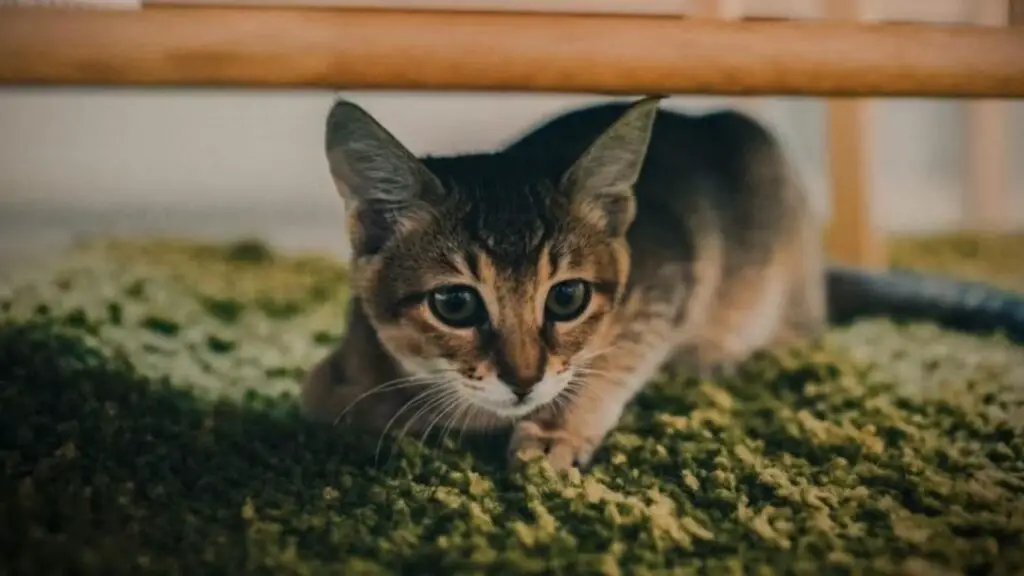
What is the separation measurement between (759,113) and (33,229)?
97 centimetres

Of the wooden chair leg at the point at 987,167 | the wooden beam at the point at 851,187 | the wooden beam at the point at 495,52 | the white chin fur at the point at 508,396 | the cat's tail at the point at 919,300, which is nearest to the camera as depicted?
the wooden beam at the point at 495,52

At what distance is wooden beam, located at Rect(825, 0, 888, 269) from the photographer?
1429mm

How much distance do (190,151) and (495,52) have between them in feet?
2.02

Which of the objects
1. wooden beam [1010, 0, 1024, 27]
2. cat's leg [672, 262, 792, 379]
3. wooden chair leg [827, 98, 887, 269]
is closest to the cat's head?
cat's leg [672, 262, 792, 379]

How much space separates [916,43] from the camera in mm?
789

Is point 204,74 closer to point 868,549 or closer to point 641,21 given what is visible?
point 641,21

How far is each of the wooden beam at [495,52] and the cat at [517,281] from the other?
0.33ft

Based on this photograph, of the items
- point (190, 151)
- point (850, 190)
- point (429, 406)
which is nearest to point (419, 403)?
point (429, 406)

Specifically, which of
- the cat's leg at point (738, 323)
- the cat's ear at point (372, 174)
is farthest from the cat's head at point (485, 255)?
the cat's leg at point (738, 323)

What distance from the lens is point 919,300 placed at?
1.26 meters

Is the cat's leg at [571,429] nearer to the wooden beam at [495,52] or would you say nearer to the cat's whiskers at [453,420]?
the cat's whiskers at [453,420]

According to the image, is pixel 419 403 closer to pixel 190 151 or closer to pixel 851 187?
pixel 190 151

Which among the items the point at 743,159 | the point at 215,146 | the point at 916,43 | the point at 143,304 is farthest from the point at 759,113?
the point at 143,304

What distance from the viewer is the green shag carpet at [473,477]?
73 centimetres
